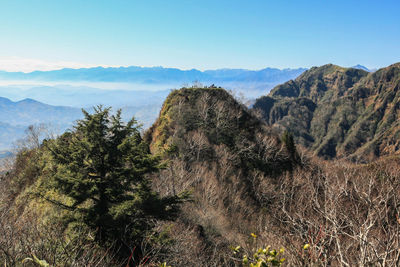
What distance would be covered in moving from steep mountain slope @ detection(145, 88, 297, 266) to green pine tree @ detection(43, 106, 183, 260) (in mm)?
3476

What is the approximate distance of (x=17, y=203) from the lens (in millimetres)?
31031

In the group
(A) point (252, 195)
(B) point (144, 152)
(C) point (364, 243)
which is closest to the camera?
(C) point (364, 243)

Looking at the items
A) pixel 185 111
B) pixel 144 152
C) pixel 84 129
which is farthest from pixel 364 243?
pixel 185 111

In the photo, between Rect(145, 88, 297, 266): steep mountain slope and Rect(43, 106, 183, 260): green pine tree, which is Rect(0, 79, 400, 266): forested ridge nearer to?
Rect(43, 106, 183, 260): green pine tree

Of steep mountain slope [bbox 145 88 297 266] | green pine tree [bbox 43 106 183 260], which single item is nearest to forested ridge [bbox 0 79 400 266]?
green pine tree [bbox 43 106 183 260]

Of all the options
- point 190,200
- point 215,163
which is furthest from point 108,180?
point 215,163

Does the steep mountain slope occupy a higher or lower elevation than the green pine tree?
lower

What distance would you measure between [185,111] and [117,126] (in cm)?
3031

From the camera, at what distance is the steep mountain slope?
922 inches

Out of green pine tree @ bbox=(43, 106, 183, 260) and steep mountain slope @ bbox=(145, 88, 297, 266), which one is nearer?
green pine tree @ bbox=(43, 106, 183, 260)

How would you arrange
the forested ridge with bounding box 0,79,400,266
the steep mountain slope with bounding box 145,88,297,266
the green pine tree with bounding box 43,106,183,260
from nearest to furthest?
the forested ridge with bounding box 0,79,400,266 < the green pine tree with bounding box 43,106,183,260 < the steep mountain slope with bounding box 145,88,297,266

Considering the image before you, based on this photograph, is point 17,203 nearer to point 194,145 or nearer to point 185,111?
point 194,145

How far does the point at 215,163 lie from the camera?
36906 mm

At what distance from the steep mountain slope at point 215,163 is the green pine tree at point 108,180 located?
3.48 meters
